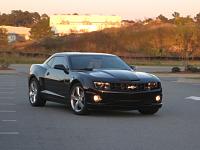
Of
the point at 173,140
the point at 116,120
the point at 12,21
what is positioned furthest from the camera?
the point at 12,21

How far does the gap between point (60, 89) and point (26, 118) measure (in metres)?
1.80

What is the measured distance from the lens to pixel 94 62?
48.1 ft

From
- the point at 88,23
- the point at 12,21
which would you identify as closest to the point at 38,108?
the point at 88,23

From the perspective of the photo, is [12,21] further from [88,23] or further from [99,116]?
[99,116]

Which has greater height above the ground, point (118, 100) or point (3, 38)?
point (3, 38)

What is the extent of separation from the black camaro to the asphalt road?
29cm

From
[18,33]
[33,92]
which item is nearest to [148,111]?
[33,92]

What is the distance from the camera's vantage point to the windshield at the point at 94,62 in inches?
571

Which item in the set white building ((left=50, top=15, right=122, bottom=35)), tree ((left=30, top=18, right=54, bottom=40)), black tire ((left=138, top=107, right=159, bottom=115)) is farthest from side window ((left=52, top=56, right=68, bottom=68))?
white building ((left=50, top=15, right=122, bottom=35))

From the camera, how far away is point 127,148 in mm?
9266

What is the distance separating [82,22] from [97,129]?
15420 centimetres

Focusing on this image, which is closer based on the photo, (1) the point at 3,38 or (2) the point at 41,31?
(1) the point at 3,38

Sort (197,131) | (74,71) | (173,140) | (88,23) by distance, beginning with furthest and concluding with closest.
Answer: (88,23) < (74,71) < (197,131) < (173,140)

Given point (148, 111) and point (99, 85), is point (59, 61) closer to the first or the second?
point (99, 85)
